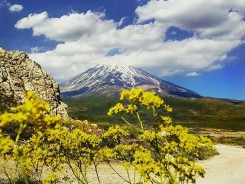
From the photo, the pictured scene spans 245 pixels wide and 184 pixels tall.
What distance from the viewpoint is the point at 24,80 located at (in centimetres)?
6194

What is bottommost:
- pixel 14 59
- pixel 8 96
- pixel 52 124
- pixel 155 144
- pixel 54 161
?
pixel 54 161

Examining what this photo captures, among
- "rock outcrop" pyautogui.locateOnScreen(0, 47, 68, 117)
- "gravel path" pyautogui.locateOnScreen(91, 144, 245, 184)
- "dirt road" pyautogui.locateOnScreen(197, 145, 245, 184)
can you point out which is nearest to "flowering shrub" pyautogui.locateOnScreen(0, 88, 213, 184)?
"gravel path" pyautogui.locateOnScreen(91, 144, 245, 184)

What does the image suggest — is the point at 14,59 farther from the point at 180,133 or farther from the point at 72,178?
the point at 180,133

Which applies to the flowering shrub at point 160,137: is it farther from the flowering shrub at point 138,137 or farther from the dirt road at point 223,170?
the dirt road at point 223,170

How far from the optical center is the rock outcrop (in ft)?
193

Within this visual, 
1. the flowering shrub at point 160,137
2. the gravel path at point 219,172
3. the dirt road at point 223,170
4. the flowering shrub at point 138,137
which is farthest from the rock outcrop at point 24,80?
the flowering shrub at point 160,137

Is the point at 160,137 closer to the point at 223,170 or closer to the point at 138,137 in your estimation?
the point at 138,137

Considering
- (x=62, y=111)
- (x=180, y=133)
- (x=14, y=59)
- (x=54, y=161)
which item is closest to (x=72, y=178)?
(x=54, y=161)

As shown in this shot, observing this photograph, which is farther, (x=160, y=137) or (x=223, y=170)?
(x=223, y=170)

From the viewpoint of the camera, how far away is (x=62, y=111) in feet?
203

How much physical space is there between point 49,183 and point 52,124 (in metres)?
10.9

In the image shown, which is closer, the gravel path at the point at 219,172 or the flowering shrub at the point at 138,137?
the flowering shrub at the point at 138,137

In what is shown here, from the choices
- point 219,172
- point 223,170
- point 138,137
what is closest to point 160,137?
point 138,137

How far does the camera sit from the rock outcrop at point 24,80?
5878cm
